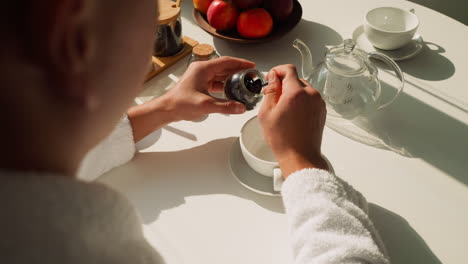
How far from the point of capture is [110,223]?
43 cm

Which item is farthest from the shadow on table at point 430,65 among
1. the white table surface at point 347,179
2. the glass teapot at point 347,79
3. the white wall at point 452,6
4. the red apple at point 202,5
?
the white wall at point 452,6

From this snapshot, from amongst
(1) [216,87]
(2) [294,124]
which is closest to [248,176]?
(2) [294,124]

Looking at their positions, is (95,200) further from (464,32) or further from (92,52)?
(464,32)

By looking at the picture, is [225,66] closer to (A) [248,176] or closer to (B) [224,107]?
(B) [224,107]

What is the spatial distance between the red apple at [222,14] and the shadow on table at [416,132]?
35 cm

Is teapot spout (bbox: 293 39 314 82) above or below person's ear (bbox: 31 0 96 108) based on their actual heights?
below

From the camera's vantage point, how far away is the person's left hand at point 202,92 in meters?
0.78

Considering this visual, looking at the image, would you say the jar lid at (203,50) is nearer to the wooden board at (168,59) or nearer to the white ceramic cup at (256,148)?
Result: the wooden board at (168,59)

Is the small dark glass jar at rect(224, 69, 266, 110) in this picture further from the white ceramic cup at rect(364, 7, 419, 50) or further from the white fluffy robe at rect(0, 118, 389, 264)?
the white ceramic cup at rect(364, 7, 419, 50)

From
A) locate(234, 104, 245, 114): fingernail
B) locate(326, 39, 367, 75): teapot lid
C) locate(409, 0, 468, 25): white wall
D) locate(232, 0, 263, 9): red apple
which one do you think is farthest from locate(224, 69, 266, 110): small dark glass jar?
locate(409, 0, 468, 25): white wall

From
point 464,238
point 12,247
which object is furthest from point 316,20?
point 12,247

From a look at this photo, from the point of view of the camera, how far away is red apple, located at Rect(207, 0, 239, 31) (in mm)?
980

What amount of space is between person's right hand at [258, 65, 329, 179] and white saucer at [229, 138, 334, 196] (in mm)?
43

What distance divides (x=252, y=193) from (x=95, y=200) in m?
A: 0.34
